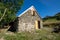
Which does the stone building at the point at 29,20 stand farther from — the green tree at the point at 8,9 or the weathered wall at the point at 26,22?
the green tree at the point at 8,9

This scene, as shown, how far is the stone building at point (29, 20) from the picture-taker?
953 inches

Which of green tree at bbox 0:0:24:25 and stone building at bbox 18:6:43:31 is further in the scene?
stone building at bbox 18:6:43:31

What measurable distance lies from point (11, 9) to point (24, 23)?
11.5 feet

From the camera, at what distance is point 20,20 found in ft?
79.5

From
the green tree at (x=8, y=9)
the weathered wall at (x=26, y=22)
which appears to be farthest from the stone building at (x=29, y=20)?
the green tree at (x=8, y=9)

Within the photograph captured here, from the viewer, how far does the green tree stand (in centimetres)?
2265

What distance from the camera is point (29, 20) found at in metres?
25.3

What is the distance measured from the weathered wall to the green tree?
1578 millimetres

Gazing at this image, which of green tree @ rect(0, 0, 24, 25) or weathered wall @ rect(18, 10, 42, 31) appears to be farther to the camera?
weathered wall @ rect(18, 10, 42, 31)

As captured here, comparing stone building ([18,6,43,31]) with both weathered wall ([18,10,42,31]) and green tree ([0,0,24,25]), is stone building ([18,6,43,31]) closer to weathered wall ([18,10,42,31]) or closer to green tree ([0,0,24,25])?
weathered wall ([18,10,42,31])

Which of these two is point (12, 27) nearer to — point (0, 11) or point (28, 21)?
point (28, 21)

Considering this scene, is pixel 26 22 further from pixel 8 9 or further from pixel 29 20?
pixel 8 9

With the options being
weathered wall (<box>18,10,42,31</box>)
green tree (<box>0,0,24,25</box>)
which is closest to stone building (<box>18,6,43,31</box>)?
weathered wall (<box>18,10,42,31</box>)

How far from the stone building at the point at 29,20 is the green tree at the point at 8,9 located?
151cm
